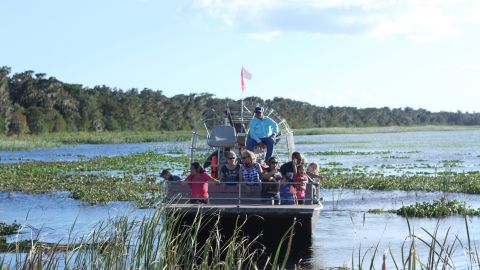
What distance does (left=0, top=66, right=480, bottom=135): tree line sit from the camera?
325 feet

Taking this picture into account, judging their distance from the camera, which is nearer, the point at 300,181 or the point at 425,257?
the point at 300,181

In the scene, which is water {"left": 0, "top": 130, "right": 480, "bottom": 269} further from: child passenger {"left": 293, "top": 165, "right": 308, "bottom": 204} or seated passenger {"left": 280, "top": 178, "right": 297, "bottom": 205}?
seated passenger {"left": 280, "top": 178, "right": 297, "bottom": 205}

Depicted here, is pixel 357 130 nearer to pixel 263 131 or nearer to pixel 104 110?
pixel 104 110

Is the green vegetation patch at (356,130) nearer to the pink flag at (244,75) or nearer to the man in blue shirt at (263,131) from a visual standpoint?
the pink flag at (244,75)

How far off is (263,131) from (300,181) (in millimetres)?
2245

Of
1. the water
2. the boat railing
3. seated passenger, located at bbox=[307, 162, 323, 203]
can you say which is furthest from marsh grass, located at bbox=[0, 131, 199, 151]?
seated passenger, located at bbox=[307, 162, 323, 203]

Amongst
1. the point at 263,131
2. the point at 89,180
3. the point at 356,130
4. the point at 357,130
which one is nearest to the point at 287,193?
the point at 263,131

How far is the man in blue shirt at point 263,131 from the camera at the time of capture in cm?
1739

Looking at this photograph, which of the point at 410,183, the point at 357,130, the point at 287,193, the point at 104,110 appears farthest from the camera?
the point at 357,130

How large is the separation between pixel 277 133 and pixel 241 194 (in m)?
2.75

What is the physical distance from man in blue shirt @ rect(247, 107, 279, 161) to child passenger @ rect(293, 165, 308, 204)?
2.10 m

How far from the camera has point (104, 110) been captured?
12188 cm

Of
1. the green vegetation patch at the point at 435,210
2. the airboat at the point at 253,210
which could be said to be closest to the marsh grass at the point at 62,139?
the green vegetation patch at the point at 435,210

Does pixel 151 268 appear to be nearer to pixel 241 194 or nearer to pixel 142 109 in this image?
pixel 241 194
